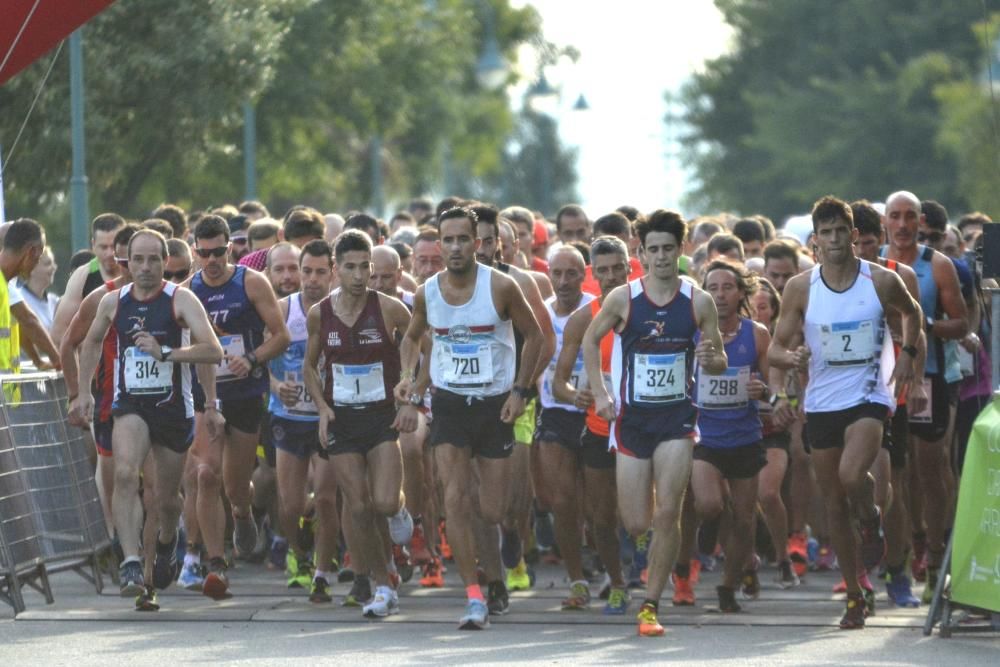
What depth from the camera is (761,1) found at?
70.8 m

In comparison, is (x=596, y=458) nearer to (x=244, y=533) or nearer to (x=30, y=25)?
(x=244, y=533)

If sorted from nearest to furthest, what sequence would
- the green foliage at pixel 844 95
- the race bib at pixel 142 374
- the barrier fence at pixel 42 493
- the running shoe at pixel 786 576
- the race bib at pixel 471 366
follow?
the barrier fence at pixel 42 493 < the race bib at pixel 471 366 < the race bib at pixel 142 374 < the running shoe at pixel 786 576 < the green foliage at pixel 844 95

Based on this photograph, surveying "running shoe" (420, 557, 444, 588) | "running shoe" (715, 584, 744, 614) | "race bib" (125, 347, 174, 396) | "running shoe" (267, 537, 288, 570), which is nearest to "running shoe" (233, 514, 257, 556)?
"running shoe" (267, 537, 288, 570)

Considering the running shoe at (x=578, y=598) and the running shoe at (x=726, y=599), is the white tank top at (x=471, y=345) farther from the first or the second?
the running shoe at (x=726, y=599)

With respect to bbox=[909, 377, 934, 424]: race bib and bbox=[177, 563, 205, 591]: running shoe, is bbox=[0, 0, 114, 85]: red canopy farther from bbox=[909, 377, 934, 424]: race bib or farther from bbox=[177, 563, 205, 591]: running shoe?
bbox=[909, 377, 934, 424]: race bib

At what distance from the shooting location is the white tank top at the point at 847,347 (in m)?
12.2

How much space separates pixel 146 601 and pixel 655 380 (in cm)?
290

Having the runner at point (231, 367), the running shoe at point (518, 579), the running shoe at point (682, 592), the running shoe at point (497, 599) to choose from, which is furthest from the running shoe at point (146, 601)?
the running shoe at point (682, 592)

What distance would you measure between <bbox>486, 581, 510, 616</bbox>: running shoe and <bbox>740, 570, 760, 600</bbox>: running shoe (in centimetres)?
144

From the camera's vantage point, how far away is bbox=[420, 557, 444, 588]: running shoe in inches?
565

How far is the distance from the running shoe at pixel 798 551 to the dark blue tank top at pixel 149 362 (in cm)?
410

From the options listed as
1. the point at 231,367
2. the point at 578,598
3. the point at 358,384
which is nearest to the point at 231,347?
the point at 231,367

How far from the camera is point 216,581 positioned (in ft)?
43.4

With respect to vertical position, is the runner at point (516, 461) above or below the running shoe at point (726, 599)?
above
